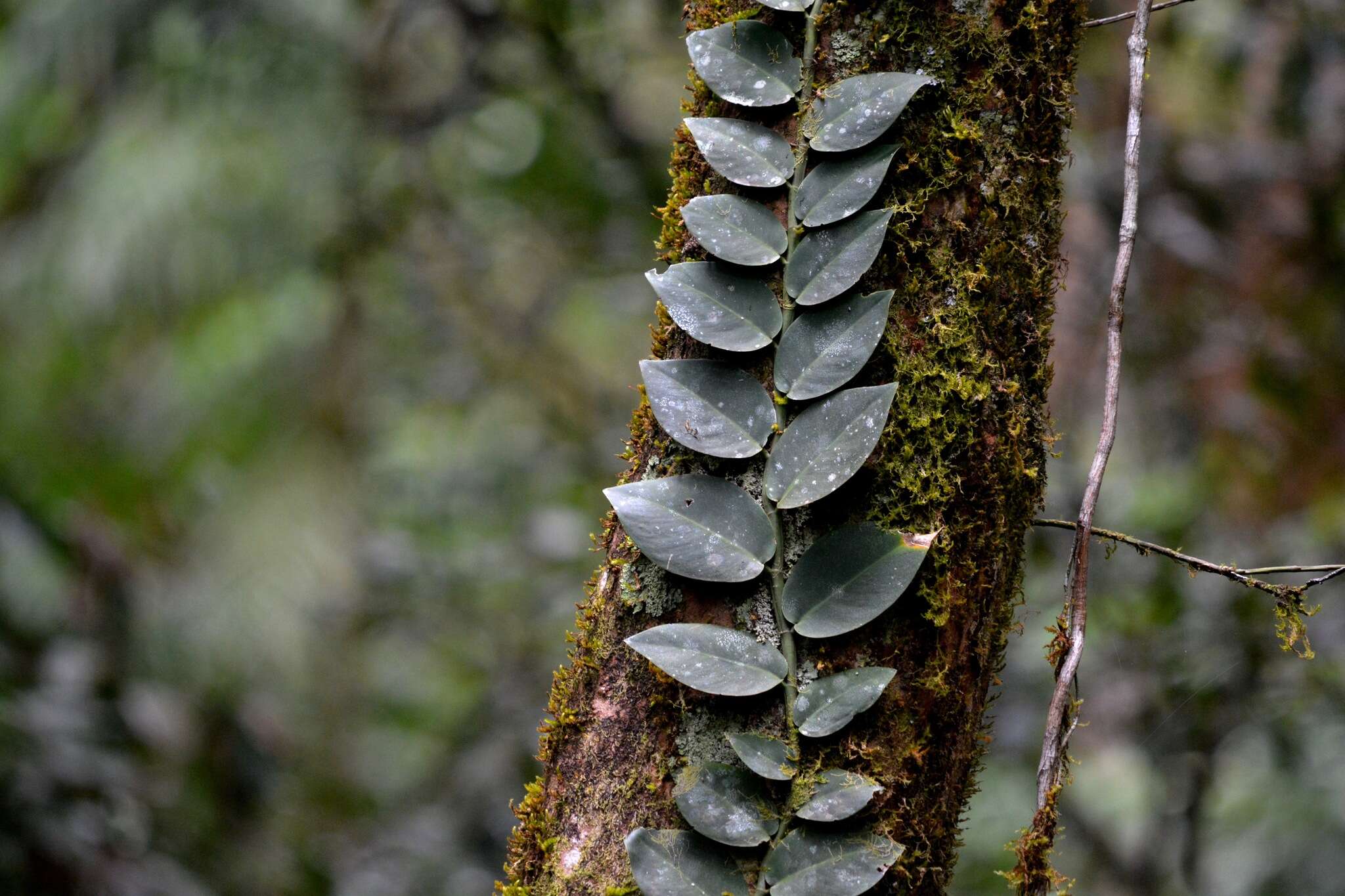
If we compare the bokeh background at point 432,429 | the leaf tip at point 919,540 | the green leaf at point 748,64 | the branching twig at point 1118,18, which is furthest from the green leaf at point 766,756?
the bokeh background at point 432,429

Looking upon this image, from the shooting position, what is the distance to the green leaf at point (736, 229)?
611mm

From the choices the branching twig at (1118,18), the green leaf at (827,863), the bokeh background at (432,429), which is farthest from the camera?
the bokeh background at (432,429)

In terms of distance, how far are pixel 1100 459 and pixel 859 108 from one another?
0.87 ft

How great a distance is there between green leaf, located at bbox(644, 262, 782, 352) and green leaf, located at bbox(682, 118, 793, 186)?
0.20ft

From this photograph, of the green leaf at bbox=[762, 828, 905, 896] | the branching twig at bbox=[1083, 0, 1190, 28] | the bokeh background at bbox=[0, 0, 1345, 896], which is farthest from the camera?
the bokeh background at bbox=[0, 0, 1345, 896]

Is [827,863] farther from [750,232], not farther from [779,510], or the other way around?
[750,232]

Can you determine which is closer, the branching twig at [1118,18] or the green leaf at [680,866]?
the green leaf at [680,866]

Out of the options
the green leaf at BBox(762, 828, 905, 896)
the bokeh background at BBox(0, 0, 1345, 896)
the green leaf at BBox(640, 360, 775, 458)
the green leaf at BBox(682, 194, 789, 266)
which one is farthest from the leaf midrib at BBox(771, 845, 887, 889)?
the bokeh background at BBox(0, 0, 1345, 896)

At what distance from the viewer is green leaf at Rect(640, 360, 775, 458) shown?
1.95 ft

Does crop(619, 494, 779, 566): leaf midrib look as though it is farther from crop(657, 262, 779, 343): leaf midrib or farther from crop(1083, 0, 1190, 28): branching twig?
crop(1083, 0, 1190, 28): branching twig

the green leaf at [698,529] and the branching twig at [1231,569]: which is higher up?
the branching twig at [1231,569]

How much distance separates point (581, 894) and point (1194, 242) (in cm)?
198

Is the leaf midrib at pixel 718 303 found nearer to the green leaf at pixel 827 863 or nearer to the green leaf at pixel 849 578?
the green leaf at pixel 849 578

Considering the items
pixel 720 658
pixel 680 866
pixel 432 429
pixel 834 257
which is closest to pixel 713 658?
pixel 720 658
